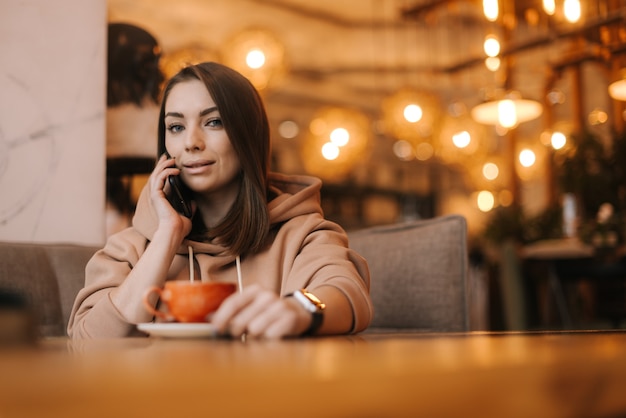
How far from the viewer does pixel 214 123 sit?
1621 mm

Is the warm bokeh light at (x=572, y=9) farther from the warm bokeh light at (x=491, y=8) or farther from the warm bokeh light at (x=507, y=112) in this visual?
the warm bokeh light at (x=507, y=112)

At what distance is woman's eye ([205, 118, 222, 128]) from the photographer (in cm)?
162

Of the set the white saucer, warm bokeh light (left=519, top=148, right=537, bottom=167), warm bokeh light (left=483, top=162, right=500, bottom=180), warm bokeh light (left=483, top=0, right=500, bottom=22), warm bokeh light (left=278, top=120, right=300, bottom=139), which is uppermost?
warm bokeh light (left=278, top=120, right=300, bottom=139)

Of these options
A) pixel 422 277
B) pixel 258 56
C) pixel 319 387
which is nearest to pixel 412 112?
pixel 258 56

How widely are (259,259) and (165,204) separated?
0.26m

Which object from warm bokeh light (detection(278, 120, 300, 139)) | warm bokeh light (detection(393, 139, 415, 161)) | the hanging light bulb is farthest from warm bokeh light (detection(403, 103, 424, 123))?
warm bokeh light (detection(393, 139, 415, 161))

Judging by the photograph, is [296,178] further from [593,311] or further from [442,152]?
[442,152]

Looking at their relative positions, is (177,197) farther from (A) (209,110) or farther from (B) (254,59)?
(B) (254,59)

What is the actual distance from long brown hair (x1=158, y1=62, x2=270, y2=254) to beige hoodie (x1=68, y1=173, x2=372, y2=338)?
4 cm

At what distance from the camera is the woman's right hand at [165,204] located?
1457 millimetres

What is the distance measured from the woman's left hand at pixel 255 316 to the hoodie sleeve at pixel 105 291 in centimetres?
58

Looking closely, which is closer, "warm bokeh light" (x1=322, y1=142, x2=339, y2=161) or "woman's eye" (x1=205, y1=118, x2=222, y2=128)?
"woman's eye" (x1=205, y1=118, x2=222, y2=128)

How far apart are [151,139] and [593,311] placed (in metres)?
4.40

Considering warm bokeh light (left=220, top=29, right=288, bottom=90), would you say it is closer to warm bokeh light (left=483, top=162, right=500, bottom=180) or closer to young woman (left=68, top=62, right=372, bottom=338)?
young woman (left=68, top=62, right=372, bottom=338)
